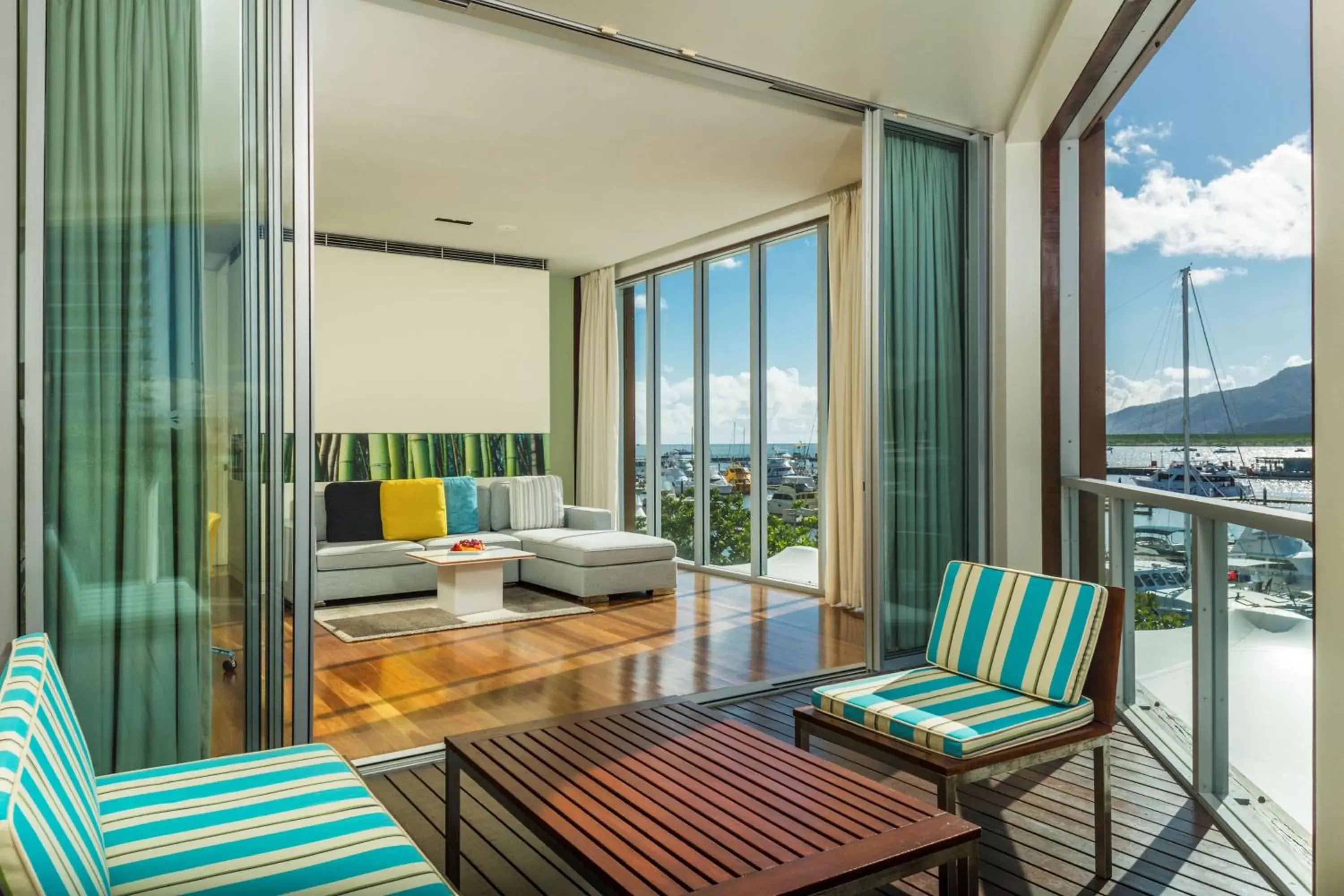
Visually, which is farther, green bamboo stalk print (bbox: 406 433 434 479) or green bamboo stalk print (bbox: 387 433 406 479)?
green bamboo stalk print (bbox: 406 433 434 479)

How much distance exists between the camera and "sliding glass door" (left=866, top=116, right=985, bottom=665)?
420 cm

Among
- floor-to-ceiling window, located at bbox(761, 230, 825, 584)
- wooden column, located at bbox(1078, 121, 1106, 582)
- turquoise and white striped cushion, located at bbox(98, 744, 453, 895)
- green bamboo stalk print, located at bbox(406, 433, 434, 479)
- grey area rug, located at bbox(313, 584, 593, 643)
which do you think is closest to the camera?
turquoise and white striped cushion, located at bbox(98, 744, 453, 895)

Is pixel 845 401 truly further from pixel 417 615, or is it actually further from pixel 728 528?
pixel 417 615

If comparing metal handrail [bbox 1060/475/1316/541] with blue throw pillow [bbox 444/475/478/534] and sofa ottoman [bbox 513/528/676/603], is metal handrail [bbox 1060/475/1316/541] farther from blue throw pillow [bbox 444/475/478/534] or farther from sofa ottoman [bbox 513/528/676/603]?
blue throw pillow [bbox 444/475/478/534]

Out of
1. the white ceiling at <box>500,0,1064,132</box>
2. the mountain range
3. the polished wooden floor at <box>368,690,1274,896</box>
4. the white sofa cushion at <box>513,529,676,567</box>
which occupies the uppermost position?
the white ceiling at <box>500,0,1064,132</box>

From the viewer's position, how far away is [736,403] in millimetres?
7207

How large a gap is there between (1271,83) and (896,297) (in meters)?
1.75

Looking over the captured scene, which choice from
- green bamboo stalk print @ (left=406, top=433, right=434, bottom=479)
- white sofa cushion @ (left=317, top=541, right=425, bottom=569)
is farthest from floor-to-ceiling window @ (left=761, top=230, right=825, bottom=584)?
green bamboo stalk print @ (left=406, top=433, right=434, bottom=479)

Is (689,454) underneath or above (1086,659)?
above

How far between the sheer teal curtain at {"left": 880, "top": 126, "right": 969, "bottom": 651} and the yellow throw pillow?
13.1ft

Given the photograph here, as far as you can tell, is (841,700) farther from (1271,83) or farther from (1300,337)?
(1271,83)

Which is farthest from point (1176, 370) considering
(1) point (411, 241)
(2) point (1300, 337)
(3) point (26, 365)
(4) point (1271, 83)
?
(1) point (411, 241)

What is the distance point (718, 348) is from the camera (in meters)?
7.40

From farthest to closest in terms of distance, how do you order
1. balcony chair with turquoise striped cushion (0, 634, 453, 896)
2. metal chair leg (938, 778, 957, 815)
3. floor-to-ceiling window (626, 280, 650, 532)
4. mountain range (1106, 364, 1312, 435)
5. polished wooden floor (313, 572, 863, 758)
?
floor-to-ceiling window (626, 280, 650, 532) < polished wooden floor (313, 572, 863, 758) < mountain range (1106, 364, 1312, 435) < metal chair leg (938, 778, 957, 815) < balcony chair with turquoise striped cushion (0, 634, 453, 896)
